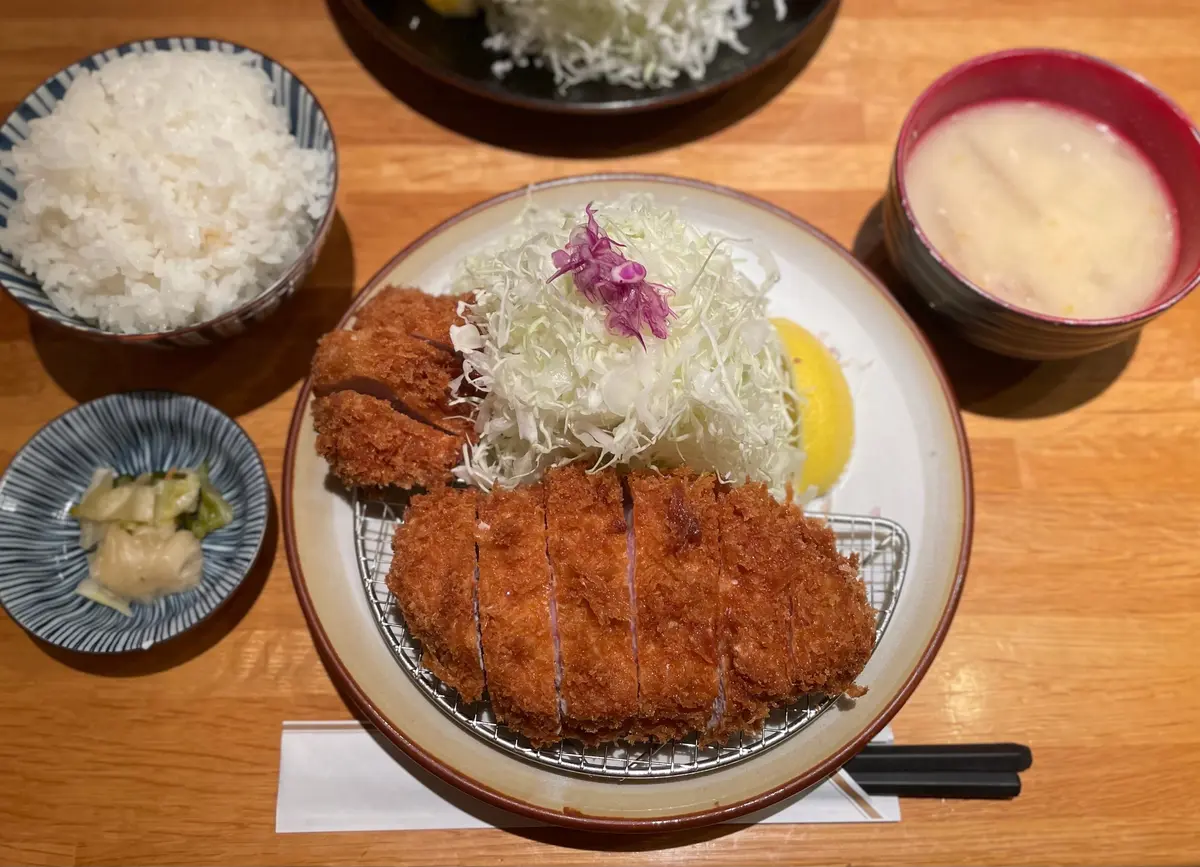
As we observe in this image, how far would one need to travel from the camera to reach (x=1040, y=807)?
5.77 feet

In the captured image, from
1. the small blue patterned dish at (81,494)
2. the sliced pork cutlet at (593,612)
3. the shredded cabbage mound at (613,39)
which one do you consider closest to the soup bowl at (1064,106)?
the shredded cabbage mound at (613,39)

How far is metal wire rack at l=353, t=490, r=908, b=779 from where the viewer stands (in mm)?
1671

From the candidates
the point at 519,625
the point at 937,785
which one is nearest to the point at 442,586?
the point at 519,625

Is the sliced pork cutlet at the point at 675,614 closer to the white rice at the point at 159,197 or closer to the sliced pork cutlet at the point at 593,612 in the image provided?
the sliced pork cutlet at the point at 593,612

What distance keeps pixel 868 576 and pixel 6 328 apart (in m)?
2.46

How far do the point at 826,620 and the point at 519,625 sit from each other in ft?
2.05

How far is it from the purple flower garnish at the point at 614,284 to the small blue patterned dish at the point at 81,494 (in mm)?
910

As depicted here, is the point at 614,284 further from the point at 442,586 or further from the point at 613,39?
the point at 613,39

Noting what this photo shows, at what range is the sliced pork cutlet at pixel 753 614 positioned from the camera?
5.19 feet

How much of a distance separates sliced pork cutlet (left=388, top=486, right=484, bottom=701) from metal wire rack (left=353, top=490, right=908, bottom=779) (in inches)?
3.6

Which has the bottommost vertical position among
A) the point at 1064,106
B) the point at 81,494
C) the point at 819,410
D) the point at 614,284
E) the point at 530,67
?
the point at 81,494

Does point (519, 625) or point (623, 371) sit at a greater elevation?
point (623, 371)

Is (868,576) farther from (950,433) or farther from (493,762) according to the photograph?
(493,762)

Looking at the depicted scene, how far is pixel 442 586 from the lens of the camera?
1643mm
